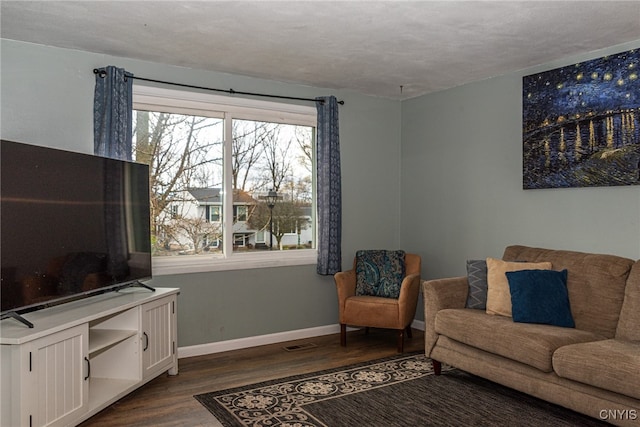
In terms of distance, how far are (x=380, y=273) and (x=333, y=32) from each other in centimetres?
231

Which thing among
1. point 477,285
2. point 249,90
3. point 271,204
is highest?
point 249,90

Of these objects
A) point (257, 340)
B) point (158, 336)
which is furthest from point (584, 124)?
point (158, 336)

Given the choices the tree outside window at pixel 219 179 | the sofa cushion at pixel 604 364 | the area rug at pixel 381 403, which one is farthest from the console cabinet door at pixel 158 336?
the sofa cushion at pixel 604 364

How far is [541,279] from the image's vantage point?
11.5ft

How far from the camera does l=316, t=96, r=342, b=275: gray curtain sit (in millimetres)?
5051

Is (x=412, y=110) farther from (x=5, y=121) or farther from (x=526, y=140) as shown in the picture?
(x=5, y=121)

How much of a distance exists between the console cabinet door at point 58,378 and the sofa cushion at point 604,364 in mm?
2651

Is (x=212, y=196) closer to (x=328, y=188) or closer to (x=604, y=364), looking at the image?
(x=328, y=188)

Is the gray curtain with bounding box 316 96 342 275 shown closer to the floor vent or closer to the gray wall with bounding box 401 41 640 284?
the floor vent

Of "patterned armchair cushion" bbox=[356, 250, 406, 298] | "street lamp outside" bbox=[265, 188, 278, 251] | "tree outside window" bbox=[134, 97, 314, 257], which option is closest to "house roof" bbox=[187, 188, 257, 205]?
"tree outside window" bbox=[134, 97, 314, 257]

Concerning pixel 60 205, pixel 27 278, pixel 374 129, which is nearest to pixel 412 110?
pixel 374 129

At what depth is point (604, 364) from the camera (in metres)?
2.71

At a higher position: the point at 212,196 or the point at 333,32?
the point at 333,32

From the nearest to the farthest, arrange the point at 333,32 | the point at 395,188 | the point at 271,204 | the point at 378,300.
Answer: the point at 333,32 → the point at 378,300 → the point at 271,204 → the point at 395,188
